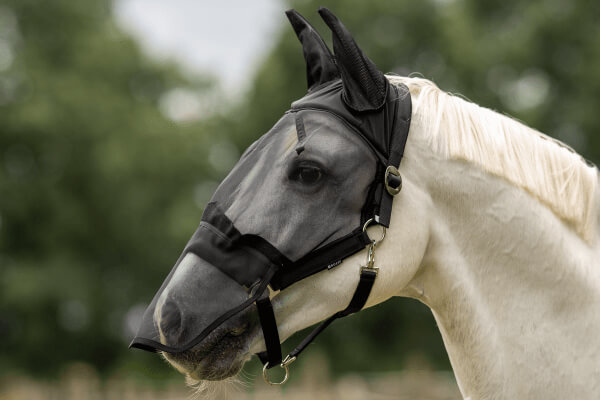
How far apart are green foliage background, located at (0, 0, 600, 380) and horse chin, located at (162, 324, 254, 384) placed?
12.9 m

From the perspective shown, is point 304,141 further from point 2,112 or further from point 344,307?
point 2,112

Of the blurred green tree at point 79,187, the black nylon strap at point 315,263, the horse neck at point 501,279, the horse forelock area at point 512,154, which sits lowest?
the blurred green tree at point 79,187

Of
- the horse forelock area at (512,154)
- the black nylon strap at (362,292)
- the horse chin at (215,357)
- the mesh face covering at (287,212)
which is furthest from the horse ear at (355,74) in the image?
the horse chin at (215,357)

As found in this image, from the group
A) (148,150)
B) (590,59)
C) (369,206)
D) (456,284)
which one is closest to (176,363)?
(369,206)

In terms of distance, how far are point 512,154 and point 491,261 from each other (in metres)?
0.40

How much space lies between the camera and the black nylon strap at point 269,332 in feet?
6.73

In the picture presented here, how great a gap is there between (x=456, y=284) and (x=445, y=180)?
0.37 meters

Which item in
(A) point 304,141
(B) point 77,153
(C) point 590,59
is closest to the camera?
(A) point 304,141

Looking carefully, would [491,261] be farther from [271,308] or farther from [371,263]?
[271,308]

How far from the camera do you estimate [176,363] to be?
2.01 meters

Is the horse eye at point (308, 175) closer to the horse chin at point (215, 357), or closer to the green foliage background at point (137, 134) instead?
the horse chin at point (215, 357)

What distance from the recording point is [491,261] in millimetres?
2205

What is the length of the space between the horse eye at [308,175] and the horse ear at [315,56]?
453 mm

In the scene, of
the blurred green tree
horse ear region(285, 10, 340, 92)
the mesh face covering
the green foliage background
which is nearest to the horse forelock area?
the mesh face covering
